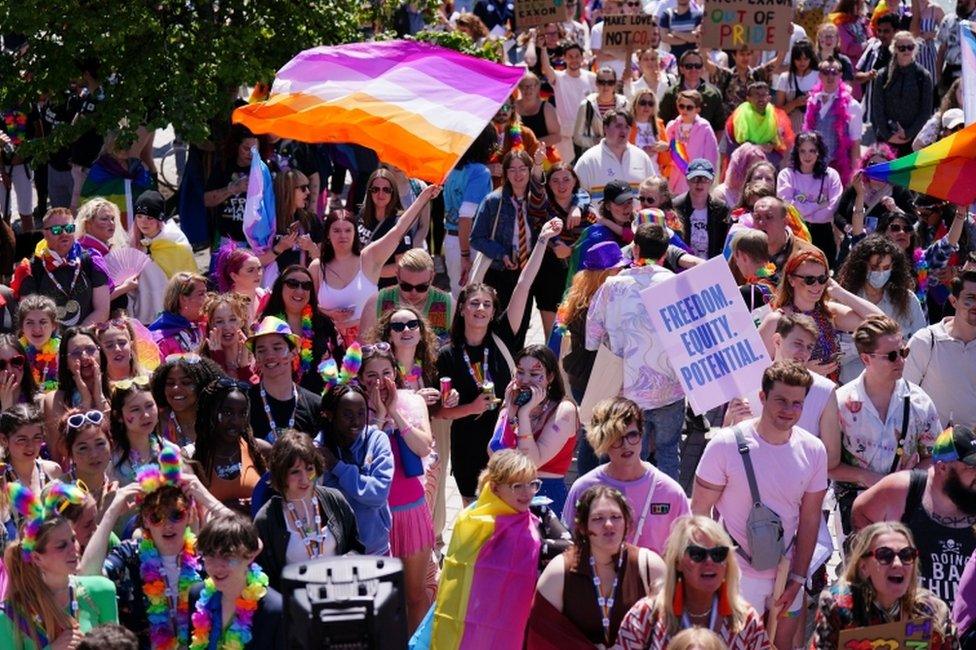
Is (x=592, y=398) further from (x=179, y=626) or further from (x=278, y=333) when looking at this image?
(x=179, y=626)

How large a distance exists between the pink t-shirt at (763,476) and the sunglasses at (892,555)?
951 mm

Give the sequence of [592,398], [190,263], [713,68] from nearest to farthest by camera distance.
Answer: [592,398], [190,263], [713,68]

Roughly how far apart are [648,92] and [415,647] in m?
7.79

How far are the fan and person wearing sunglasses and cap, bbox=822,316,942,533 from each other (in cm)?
450

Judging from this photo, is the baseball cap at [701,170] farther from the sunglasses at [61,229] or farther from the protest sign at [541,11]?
the protest sign at [541,11]

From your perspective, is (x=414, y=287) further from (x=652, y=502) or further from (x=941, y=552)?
(x=941, y=552)

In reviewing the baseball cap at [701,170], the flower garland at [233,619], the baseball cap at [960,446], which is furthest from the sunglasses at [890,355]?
the baseball cap at [701,170]

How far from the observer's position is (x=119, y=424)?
7.81 meters

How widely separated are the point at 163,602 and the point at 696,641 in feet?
7.22

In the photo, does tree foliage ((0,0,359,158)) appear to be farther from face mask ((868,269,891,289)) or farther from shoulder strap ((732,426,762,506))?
shoulder strap ((732,426,762,506))

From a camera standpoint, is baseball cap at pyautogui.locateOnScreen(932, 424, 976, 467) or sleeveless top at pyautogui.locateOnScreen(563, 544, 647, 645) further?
baseball cap at pyautogui.locateOnScreen(932, 424, 976, 467)

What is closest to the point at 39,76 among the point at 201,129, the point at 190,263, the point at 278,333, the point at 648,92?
the point at 201,129

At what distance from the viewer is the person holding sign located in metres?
6.25

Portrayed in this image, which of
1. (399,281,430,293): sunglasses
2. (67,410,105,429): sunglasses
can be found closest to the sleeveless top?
(67,410,105,429): sunglasses
